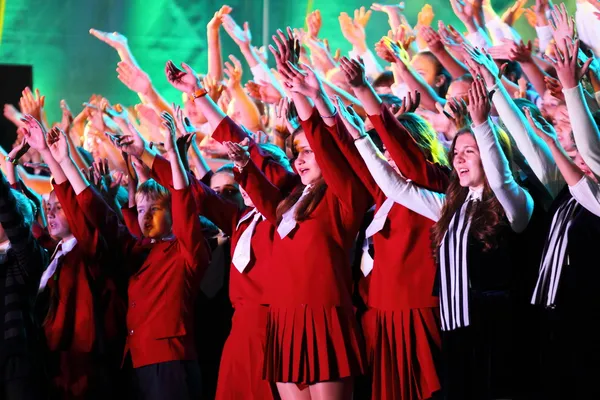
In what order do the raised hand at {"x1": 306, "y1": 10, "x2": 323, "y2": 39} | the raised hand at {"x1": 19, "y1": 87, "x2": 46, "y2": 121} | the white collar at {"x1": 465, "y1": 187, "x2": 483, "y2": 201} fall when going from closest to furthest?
the white collar at {"x1": 465, "y1": 187, "x2": 483, "y2": 201} → the raised hand at {"x1": 19, "y1": 87, "x2": 46, "y2": 121} → the raised hand at {"x1": 306, "y1": 10, "x2": 323, "y2": 39}

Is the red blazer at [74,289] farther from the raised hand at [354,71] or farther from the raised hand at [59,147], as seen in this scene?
the raised hand at [354,71]

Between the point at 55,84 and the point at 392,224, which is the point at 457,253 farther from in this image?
the point at 55,84

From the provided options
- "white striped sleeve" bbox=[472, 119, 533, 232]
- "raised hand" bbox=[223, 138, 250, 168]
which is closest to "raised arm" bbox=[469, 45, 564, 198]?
"white striped sleeve" bbox=[472, 119, 533, 232]

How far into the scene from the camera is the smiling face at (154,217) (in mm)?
4031

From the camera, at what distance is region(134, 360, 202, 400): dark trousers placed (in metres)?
3.91

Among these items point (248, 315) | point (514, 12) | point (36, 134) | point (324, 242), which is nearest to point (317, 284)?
point (324, 242)

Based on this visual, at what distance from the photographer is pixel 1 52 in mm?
7773

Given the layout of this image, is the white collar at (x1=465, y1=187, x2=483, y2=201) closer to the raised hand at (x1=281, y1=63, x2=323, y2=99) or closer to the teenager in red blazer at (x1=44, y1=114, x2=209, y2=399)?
the raised hand at (x1=281, y1=63, x2=323, y2=99)

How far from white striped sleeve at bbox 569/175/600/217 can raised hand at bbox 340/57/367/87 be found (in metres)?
0.83

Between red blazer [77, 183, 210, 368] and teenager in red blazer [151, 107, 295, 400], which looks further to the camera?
red blazer [77, 183, 210, 368]

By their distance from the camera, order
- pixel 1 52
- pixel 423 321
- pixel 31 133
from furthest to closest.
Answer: pixel 1 52 < pixel 31 133 < pixel 423 321

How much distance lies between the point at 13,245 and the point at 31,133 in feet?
3.20

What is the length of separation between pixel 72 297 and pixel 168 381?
570 mm

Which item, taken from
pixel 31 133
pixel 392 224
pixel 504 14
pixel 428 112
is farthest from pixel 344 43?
pixel 392 224
